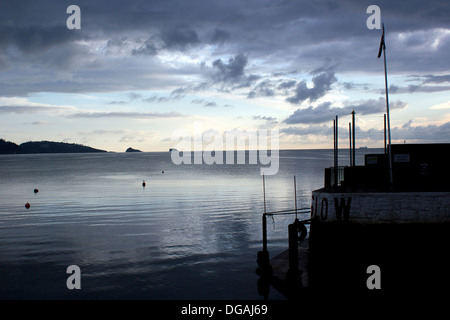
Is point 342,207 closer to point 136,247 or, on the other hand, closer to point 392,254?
point 392,254

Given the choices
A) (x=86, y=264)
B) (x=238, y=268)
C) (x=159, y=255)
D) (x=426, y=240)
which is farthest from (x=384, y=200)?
(x=86, y=264)

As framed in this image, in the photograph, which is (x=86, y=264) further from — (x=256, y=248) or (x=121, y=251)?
(x=256, y=248)

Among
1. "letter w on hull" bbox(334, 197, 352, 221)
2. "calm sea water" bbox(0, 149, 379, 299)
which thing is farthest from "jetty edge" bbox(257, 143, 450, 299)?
"calm sea water" bbox(0, 149, 379, 299)

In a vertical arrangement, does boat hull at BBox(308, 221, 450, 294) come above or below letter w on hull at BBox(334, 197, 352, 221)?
below

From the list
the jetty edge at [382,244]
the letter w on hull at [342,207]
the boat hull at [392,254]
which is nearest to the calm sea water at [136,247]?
the jetty edge at [382,244]

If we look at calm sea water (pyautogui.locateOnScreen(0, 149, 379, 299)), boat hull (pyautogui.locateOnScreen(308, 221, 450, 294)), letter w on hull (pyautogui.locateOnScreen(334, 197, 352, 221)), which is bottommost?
calm sea water (pyautogui.locateOnScreen(0, 149, 379, 299))

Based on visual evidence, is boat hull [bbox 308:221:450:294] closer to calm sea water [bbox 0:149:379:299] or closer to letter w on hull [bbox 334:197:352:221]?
letter w on hull [bbox 334:197:352:221]

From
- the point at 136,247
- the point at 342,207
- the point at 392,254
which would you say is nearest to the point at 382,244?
the point at 392,254

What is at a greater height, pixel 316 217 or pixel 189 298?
pixel 316 217

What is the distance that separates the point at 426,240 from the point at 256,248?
13517 millimetres

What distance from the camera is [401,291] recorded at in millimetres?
16750

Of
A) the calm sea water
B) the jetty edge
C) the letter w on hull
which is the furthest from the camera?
the calm sea water

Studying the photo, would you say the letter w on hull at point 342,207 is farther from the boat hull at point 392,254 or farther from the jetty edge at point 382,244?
the boat hull at point 392,254

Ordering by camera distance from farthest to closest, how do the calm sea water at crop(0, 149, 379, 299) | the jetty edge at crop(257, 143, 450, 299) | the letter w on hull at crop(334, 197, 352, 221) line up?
the calm sea water at crop(0, 149, 379, 299)
the letter w on hull at crop(334, 197, 352, 221)
the jetty edge at crop(257, 143, 450, 299)
